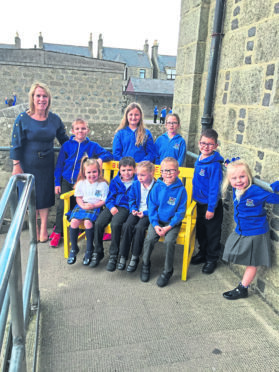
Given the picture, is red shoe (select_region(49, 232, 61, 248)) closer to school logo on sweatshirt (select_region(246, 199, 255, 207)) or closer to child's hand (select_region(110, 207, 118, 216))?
child's hand (select_region(110, 207, 118, 216))

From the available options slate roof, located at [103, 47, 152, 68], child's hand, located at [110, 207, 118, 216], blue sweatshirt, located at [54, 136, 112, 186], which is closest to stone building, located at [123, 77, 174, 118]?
slate roof, located at [103, 47, 152, 68]

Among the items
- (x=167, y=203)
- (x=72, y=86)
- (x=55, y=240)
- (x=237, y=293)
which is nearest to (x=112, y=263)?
(x=167, y=203)

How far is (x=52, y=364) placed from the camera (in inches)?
78.4

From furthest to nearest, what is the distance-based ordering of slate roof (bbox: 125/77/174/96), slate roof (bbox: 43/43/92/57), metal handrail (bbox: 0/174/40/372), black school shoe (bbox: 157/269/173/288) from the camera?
1. slate roof (bbox: 43/43/92/57)
2. slate roof (bbox: 125/77/174/96)
3. black school shoe (bbox: 157/269/173/288)
4. metal handrail (bbox: 0/174/40/372)

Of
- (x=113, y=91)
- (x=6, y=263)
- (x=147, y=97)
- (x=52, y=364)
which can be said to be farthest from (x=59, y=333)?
(x=147, y=97)

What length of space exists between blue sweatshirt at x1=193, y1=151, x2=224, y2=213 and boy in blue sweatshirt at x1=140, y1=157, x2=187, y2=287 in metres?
0.28

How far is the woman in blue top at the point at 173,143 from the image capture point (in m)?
3.68

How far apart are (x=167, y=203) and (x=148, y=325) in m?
1.14

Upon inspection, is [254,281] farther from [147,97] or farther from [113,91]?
[147,97]

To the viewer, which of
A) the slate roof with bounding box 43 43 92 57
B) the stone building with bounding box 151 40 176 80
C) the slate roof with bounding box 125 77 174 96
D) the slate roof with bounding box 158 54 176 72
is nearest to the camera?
the slate roof with bounding box 125 77 174 96

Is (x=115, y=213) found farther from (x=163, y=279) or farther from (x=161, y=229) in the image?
(x=163, y=279)

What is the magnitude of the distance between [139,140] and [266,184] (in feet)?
5.20

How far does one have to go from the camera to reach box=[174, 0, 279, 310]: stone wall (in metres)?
2.66

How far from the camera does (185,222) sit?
317 centimetres
